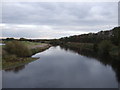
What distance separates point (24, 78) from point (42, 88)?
322cm

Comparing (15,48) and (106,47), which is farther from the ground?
(15,48)

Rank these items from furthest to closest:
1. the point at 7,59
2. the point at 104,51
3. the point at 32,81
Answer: the point at 104,51, the point at 7,59, the point at 32,81

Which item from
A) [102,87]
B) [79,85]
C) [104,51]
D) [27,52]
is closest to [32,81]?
[79,85]

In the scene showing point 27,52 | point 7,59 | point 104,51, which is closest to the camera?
point 7,59

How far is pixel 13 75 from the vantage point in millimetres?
16016

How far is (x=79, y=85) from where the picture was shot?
1316 centimetres

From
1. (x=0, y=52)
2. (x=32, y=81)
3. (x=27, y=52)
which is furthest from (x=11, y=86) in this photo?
(x=27, y=52)

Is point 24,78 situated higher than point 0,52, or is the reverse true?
point 0,52

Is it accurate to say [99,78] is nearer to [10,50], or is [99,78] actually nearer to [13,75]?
[13,75]

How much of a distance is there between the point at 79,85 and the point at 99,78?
3019mm

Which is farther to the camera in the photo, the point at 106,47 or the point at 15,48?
the point at 106,47

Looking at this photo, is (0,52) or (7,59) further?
(0,52)

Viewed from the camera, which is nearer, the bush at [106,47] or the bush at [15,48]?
the bush at [15,48]

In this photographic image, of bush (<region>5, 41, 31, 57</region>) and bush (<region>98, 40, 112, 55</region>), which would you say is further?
bush (<region>98, 40, 112, 55</region>)
